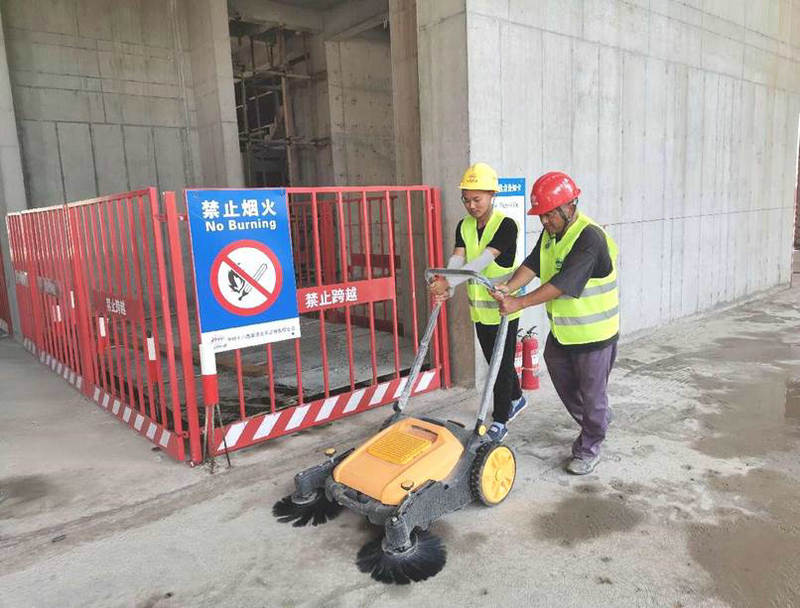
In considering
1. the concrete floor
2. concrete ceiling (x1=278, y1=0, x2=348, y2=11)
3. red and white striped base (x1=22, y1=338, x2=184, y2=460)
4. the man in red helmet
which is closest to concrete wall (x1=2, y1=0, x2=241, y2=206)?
concrete ceiling (x1=278, y1=0, x2=348, y2=11)

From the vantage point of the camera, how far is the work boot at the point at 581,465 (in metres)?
3.97

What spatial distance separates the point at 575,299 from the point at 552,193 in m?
0.71

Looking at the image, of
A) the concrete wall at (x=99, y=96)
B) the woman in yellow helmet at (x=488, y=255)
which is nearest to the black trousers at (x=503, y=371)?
the woman in yellow helmet at (x=488, y=255)

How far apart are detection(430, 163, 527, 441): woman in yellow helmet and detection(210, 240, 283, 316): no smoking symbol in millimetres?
1326

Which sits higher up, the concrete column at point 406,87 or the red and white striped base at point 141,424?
the concrete column at point 406,87

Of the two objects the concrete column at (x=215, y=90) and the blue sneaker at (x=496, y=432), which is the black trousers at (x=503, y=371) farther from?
the concrete column at (x=215, y=90)

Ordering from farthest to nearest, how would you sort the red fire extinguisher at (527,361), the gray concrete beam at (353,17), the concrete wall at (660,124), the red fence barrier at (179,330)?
the gray concrete beam at (353,17) < the concrete wall at (660,124) < the red fire extinguisher at (527,361) < the red fence barrier at (179,330)

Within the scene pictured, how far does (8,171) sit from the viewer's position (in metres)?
9.25

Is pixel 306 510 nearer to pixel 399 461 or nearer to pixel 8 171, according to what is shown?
pixel 399 461

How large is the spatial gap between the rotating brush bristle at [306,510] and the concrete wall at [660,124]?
11.1 feet

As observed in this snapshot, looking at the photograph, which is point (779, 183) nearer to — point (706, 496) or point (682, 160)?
point (682, 160)

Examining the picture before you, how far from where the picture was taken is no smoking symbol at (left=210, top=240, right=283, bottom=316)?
4.12 meters

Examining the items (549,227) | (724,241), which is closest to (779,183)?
(724,241)

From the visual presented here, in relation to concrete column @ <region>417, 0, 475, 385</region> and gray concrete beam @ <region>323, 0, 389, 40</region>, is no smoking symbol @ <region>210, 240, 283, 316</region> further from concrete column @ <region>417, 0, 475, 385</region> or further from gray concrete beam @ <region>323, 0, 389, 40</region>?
gray concrete beam @ <region>323, 0, 389, 40</region>
